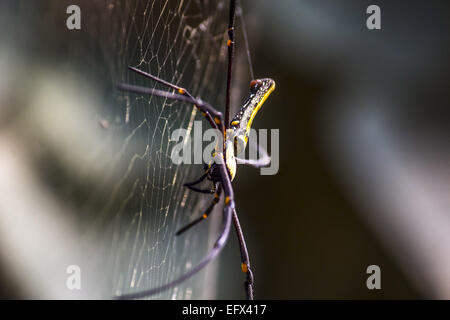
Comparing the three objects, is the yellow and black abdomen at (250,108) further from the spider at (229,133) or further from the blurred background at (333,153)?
the blurred background at (333,153)

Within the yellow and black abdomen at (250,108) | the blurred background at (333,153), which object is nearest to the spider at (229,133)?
the yellow and black abdomen at (250,108)

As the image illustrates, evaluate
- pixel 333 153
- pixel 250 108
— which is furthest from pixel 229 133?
pixel 333 153

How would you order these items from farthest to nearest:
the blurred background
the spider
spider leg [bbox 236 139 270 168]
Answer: the blurred background → spider leg [bbox 236 139 270 168] → the spider

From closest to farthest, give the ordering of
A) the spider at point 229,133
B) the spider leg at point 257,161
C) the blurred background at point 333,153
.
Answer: the spider at point 229,133 < the spider leg at point 257,161 < the blurred background at point 333,153

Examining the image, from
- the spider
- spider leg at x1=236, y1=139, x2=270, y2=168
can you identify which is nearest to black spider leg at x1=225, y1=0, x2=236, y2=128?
the spider

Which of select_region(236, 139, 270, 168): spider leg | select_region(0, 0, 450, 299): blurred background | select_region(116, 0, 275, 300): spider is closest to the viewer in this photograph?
select_region(116, 0, 275, 300): spider

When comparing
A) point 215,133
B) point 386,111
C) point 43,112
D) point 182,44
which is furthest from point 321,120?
point 43,112

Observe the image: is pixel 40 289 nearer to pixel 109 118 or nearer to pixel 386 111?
pixel 109 118

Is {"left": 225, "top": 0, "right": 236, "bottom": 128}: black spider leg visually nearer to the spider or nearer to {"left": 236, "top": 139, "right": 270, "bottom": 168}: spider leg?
the spider

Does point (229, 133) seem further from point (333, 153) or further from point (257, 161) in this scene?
point (333, 153)
